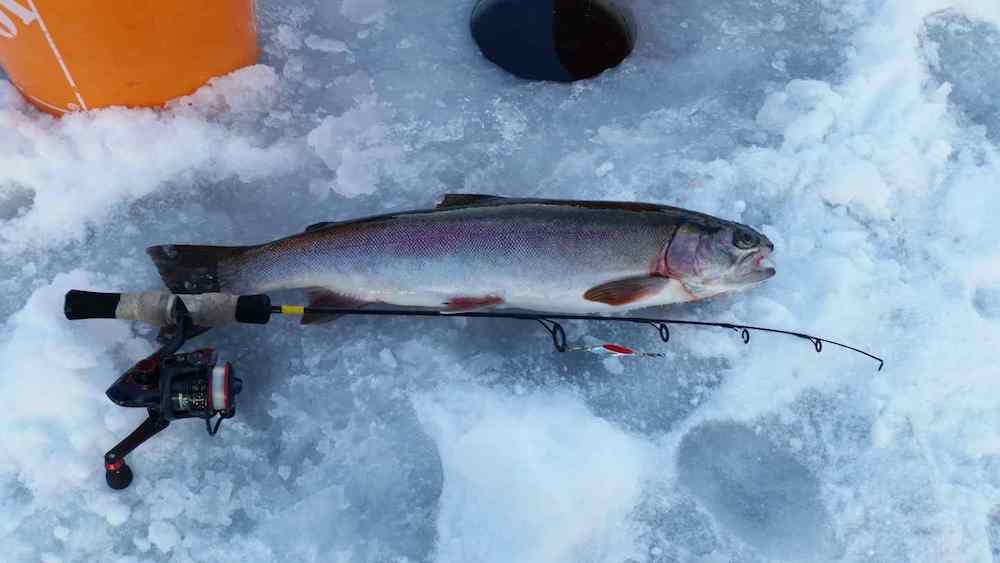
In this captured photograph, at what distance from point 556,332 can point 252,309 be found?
1178mm

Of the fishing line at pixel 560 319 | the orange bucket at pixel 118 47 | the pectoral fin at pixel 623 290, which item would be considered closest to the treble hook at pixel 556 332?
the fishing line at pixel 560 319

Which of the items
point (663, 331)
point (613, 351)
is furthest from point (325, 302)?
point (663, 331)

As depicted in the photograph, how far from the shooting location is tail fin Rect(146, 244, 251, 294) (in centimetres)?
268

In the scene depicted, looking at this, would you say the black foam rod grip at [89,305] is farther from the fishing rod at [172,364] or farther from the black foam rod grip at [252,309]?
the black foam rod grip at [252,309]

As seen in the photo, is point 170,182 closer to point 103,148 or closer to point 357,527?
point 103,148

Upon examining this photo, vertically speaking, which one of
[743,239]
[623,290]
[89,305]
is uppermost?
[89,305]

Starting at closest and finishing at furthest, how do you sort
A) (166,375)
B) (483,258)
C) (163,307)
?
(166,375), (163,307), (483,258)

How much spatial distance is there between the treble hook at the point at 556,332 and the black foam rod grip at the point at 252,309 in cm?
105

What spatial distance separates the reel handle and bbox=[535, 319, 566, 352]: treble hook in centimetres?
108

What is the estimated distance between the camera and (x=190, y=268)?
2689 millimetres

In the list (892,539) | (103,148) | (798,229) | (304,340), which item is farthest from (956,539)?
(103,148)

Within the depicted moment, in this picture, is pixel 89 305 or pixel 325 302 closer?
pixel 89 305

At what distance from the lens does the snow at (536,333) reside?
2537 millimetres

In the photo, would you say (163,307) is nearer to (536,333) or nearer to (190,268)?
(190,268)
